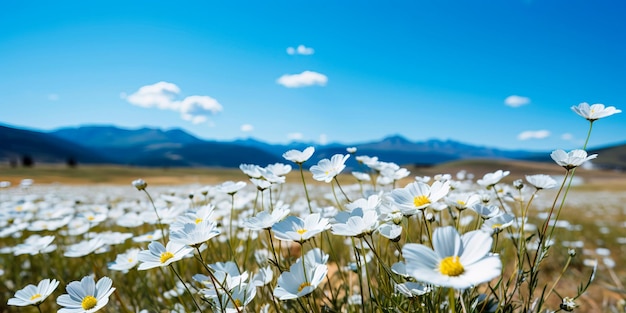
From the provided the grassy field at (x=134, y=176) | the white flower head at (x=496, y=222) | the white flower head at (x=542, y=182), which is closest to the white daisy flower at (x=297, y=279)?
the white flower head at (x=496, y=222)

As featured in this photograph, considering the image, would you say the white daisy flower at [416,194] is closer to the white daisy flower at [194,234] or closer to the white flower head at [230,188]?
the white daisy flower at [194,234]

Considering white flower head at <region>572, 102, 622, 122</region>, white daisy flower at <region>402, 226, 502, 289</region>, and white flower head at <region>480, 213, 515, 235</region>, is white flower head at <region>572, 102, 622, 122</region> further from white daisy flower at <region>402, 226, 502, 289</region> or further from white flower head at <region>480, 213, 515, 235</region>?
white daisy flower at <region>402, 226, 502, 289</region>

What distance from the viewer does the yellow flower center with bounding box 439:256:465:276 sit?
886mm

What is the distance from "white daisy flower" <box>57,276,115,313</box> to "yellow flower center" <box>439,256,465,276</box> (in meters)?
1.21

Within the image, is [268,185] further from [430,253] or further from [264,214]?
[430,253]

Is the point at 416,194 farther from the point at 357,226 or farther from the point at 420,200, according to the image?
the point at 357,226

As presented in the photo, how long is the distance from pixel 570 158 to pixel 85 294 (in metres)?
2.00

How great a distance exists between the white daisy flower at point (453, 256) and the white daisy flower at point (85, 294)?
115 cm

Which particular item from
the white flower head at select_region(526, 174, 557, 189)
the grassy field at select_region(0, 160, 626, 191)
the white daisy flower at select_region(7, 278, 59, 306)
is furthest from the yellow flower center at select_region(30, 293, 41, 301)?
the white flower head at select_region(526, 174, 557, 189)

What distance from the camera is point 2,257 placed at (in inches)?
146

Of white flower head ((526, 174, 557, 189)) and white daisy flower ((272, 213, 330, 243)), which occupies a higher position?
white flower head ((526, 174, 557, 189))

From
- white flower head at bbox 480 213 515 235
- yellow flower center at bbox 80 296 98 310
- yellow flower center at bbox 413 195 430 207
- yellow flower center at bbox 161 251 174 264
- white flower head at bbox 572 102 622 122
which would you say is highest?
white flower head at bbox 572 102 622 122

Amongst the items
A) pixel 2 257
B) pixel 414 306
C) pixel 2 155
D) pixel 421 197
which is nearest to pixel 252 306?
pixel 414 306

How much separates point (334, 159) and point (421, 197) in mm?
606
